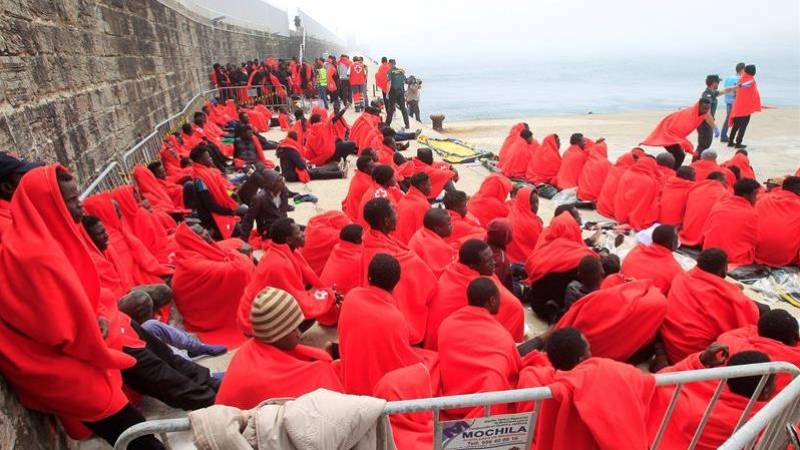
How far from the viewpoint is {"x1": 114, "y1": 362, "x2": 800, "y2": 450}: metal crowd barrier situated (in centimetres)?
173

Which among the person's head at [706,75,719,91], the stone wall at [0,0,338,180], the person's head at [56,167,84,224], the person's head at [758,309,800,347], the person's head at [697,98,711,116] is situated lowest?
the person's head at [758,309,800,347]

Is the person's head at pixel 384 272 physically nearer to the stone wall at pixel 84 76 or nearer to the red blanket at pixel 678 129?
the stone wall at pixel 84 76

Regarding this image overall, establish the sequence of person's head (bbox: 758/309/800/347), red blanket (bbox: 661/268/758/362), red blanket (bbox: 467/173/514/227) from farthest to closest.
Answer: red blanket (bbox: 467/173/514/227)
red blanket (bbox: 661/268/758/362)
person's head (bbox: 758/309/800/347)

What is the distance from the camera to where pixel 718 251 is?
358cm

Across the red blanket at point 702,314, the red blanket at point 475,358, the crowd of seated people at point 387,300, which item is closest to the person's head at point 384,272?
the crowd of seated people at point 387,300

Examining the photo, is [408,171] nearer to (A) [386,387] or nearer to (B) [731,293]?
(B) [731,293]

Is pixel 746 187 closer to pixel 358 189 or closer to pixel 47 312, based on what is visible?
pixel 358 189

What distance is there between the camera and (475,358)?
111 inches

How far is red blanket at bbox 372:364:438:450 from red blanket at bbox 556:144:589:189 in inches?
261

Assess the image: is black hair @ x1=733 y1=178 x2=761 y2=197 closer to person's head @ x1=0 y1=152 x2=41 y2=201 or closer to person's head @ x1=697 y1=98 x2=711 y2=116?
person's head @ x1=697 y1=98 x2=711 y2=116

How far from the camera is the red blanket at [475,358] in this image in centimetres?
269

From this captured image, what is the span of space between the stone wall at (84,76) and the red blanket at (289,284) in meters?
1.99

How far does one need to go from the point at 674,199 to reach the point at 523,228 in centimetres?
231

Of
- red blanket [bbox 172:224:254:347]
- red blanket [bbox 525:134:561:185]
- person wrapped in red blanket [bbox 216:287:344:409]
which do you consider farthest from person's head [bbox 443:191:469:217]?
red blanket [bbox 525:134:561:185]
